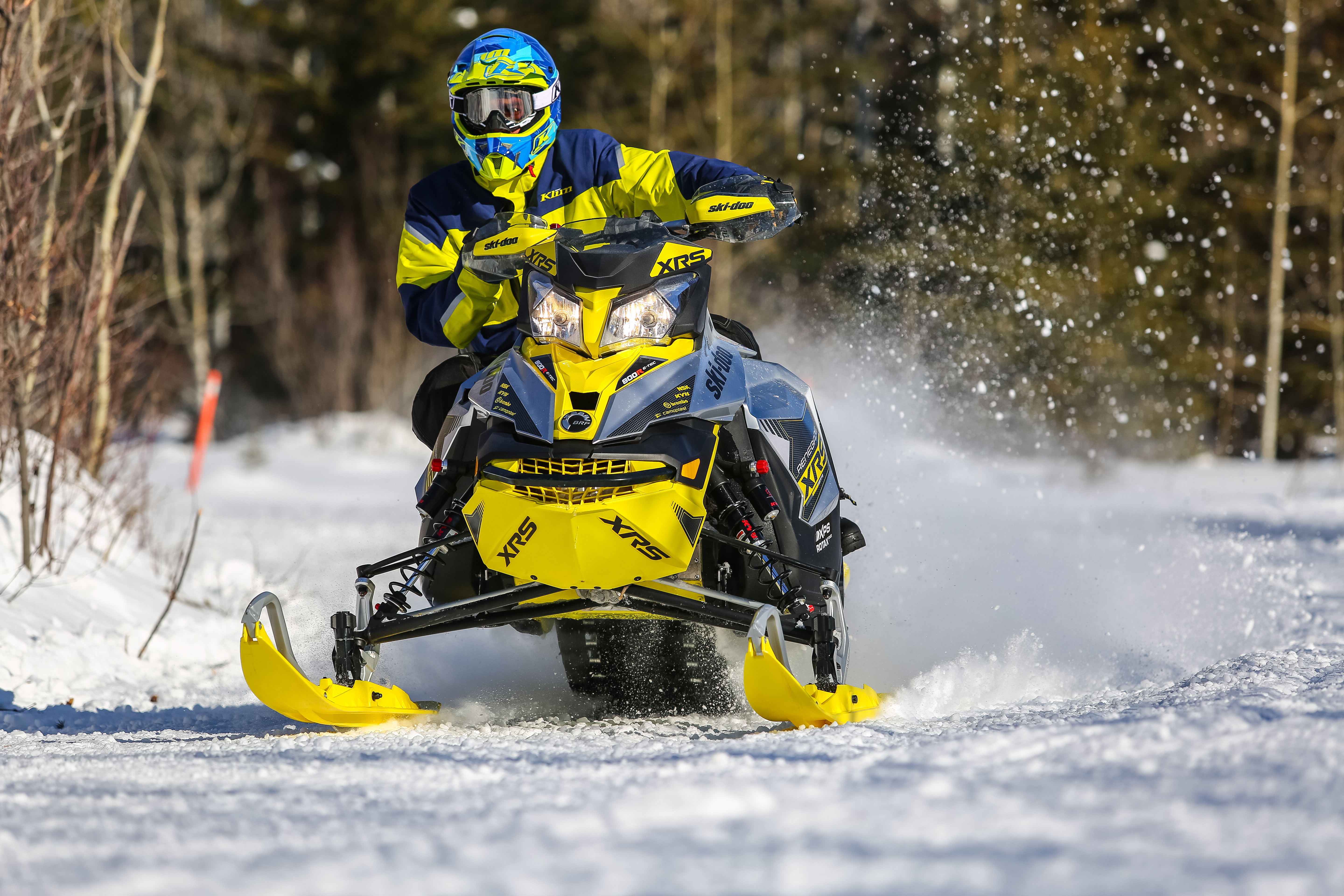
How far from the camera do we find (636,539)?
3346mm

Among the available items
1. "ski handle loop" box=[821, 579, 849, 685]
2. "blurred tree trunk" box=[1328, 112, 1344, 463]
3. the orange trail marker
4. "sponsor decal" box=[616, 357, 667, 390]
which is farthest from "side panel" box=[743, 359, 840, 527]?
"blurred tree trunk" box=[1328, 112, 1344, 463]

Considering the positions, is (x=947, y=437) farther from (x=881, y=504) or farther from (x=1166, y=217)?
(x=1166, y=217)

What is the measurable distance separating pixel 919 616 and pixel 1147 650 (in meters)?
0.91

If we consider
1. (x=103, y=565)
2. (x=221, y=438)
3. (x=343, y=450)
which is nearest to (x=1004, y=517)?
(x=103, y=565)

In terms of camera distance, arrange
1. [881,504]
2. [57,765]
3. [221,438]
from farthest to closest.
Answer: [221,438]
[881,504]
[57,765]

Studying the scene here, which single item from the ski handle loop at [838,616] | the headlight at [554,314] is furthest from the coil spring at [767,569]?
the headlight at [554,314]

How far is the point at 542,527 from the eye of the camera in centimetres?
336

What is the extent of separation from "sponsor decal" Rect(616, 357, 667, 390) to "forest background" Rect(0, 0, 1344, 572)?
37.2 feet

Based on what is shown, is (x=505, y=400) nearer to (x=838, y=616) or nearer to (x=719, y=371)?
(x=719, y=371)

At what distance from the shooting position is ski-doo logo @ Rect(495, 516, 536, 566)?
3.38m

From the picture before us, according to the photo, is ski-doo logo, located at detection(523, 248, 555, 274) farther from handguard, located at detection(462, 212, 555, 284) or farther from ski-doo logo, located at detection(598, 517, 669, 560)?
ski-doo logo, located at detection(598, 517, 669, 560)

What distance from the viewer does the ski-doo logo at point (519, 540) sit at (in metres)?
3.38

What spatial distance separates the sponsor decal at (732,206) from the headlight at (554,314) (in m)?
0.55

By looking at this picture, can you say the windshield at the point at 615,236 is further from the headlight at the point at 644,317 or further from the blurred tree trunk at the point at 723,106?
the blurred tree trunk at the point at 723,106
